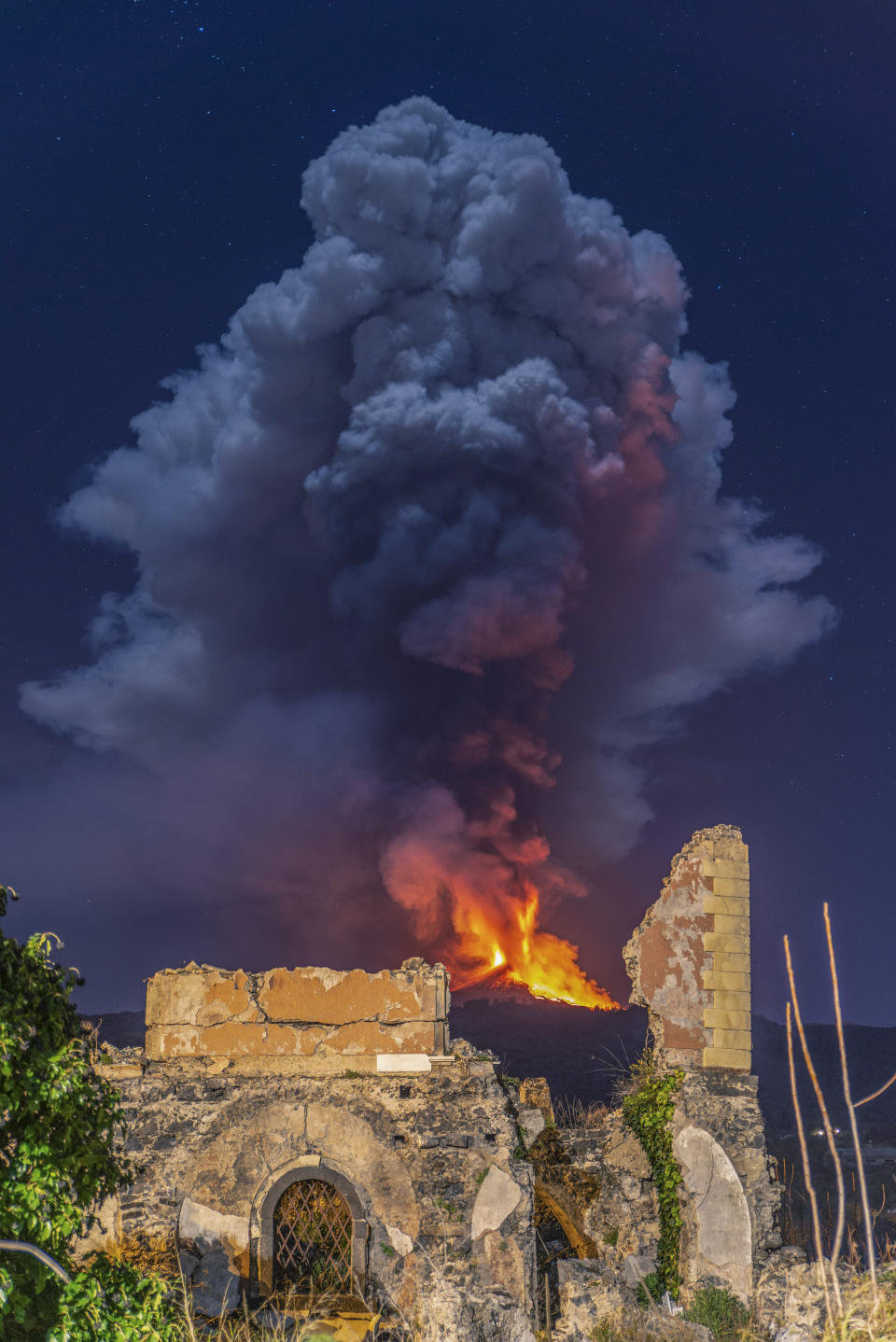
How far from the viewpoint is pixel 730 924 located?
12.9 meters

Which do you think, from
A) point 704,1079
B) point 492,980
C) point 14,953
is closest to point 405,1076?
point 704,1079

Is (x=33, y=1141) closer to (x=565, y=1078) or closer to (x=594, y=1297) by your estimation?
(x=594, y=1297)

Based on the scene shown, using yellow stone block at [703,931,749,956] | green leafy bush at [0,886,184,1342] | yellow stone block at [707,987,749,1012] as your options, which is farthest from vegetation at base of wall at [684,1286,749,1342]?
green leafy bush at [0,886,184,1342]

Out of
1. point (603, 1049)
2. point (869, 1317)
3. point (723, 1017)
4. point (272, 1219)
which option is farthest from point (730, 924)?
point (603, 1049)

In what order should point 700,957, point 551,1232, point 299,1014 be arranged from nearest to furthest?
point 299,1014 < point 700,957 < point 551,1232

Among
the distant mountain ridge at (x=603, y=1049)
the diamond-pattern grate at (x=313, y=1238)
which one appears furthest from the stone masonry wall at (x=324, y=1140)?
the distant mountain ridge at (x=603, y=1049)

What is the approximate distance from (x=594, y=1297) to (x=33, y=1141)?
215 inches

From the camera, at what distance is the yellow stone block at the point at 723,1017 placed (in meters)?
12.4

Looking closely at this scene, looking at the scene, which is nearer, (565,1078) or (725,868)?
(725,868)

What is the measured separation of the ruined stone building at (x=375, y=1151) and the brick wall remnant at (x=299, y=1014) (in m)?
0.02

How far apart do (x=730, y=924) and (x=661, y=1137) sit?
2784mm

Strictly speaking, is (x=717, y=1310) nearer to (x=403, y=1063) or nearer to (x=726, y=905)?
(x=403, y=1063)

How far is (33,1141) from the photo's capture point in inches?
173

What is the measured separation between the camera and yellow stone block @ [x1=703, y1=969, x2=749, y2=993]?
12.6 m
